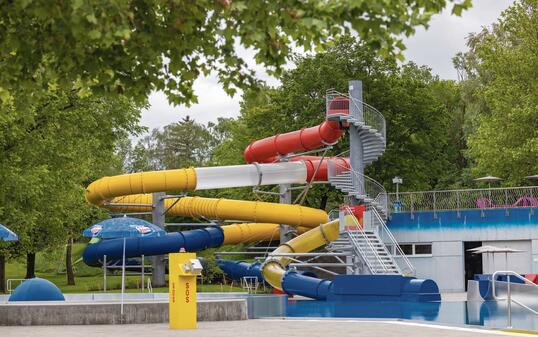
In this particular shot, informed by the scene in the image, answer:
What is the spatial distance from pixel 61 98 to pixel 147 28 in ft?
80.8

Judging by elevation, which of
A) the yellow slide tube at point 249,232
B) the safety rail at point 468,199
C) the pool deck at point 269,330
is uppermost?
the safety rail at point 468,199

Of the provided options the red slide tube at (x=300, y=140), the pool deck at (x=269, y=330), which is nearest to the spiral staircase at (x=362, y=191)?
the red slide tube at (x=300, y=140)

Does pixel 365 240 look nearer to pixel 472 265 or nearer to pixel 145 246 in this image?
pixel 472 265

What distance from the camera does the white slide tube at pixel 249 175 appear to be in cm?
3700

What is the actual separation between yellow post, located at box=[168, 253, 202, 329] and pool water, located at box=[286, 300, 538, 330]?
5550mm

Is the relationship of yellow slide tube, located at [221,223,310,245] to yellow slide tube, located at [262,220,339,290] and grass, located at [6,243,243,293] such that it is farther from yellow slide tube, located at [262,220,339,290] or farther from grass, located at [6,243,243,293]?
grass, located at [6,243,243,293]

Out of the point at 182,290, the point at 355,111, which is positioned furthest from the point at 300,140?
the point at 182,290

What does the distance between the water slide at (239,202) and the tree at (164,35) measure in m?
24.3

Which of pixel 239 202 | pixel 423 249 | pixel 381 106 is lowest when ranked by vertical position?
pixel 423 249

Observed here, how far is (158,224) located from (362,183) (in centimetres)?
918

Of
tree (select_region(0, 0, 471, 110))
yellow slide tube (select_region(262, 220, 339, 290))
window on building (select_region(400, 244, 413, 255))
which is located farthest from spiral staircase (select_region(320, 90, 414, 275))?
tree (select_region(0, 0, 471, 110))

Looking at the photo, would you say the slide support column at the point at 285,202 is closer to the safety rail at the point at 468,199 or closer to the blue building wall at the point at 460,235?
the blue building wall at the point at 460,235

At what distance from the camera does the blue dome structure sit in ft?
74.1

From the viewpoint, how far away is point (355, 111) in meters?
38.1
